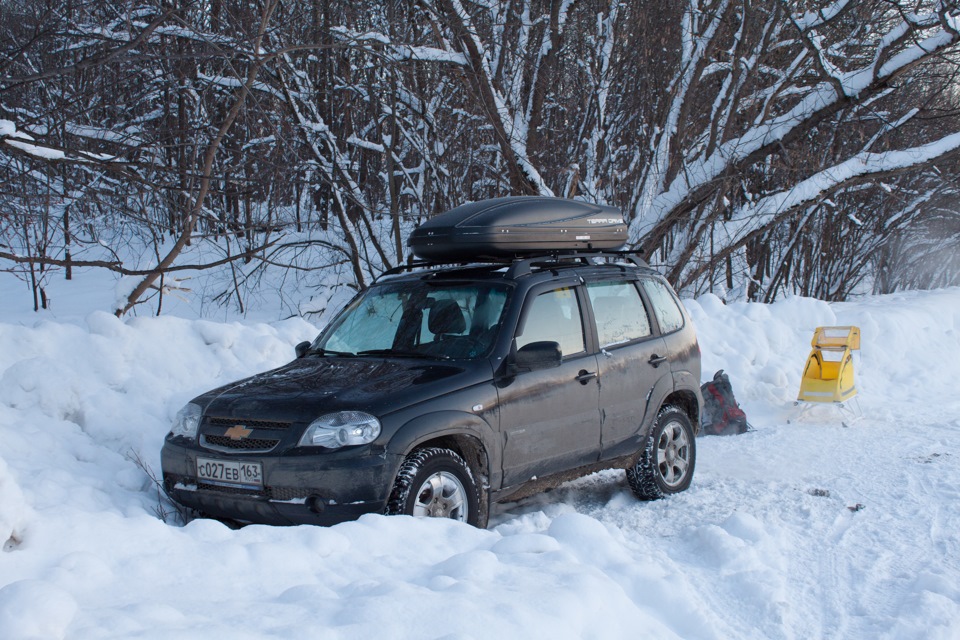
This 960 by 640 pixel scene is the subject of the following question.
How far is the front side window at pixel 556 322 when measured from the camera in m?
5.77

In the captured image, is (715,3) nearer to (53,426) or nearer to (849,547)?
(849,547)

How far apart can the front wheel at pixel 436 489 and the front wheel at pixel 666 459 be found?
6.05 feet

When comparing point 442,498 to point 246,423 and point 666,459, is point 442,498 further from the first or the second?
point 666,459

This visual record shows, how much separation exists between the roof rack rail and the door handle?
77 cm

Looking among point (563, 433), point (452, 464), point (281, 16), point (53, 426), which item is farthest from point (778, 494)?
point (281, 16)

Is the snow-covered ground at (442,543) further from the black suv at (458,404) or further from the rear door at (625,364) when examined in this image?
the rear door at (625,364)

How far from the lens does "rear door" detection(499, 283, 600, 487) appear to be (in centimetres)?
547

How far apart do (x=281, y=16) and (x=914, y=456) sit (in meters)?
10.5

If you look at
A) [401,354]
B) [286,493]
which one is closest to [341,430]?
[286,493]

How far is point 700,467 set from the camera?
7762mm

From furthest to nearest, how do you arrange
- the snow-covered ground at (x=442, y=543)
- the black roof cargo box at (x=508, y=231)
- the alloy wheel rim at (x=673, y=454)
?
the alloy wheel rim at (x=673, y=454)
the black roof cargo box at (x=508, y=231)
the snow-covered ground at (x=442, y=543)

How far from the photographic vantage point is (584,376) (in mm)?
5988

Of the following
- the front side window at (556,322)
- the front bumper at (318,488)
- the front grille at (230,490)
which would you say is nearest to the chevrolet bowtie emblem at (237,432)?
the front bumper at (318,488)

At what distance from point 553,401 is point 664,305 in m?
1.85
